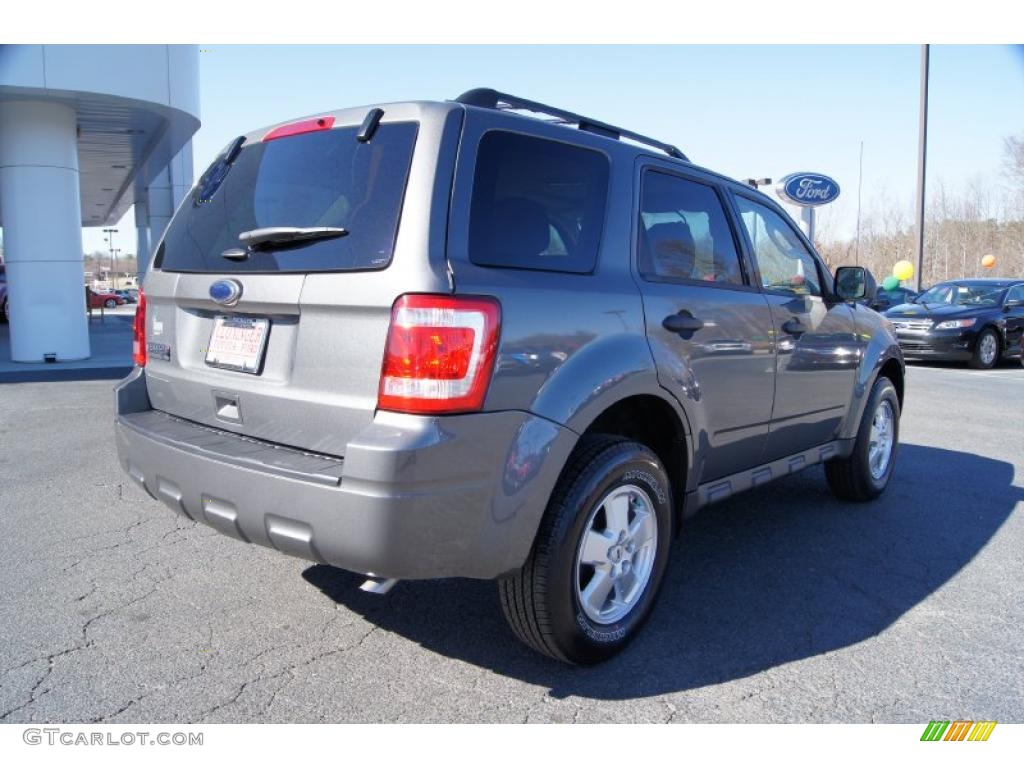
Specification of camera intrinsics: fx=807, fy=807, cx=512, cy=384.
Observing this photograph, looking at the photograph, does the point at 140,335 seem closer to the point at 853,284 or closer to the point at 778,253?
the point at 778,253

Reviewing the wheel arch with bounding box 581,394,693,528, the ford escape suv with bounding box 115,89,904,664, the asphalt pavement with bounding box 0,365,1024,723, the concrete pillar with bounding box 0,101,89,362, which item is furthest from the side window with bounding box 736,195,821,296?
the concrete pillar with bounding box 0,101,89,362

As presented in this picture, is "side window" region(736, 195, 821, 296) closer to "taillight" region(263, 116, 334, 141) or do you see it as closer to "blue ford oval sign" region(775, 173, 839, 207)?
"taillight" region(263, 116, 334, 141)

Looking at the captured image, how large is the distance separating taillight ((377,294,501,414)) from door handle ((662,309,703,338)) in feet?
3.44

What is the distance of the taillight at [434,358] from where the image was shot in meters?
2.38

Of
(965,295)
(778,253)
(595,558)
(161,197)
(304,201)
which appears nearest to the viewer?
(304,201)

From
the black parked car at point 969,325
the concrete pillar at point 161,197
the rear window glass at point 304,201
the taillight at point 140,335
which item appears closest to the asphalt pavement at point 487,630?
the taillight at point 140,335

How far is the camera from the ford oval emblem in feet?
9.25

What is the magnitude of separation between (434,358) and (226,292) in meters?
0.94

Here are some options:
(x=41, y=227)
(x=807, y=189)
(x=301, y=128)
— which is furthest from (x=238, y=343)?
(x=807, y=189)

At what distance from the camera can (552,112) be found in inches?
127

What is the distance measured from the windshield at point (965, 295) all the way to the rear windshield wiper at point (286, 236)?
14.9 meters

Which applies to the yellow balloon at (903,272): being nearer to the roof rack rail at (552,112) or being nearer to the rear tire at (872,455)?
the rear tire at (872,455)

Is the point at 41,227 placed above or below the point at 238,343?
above
